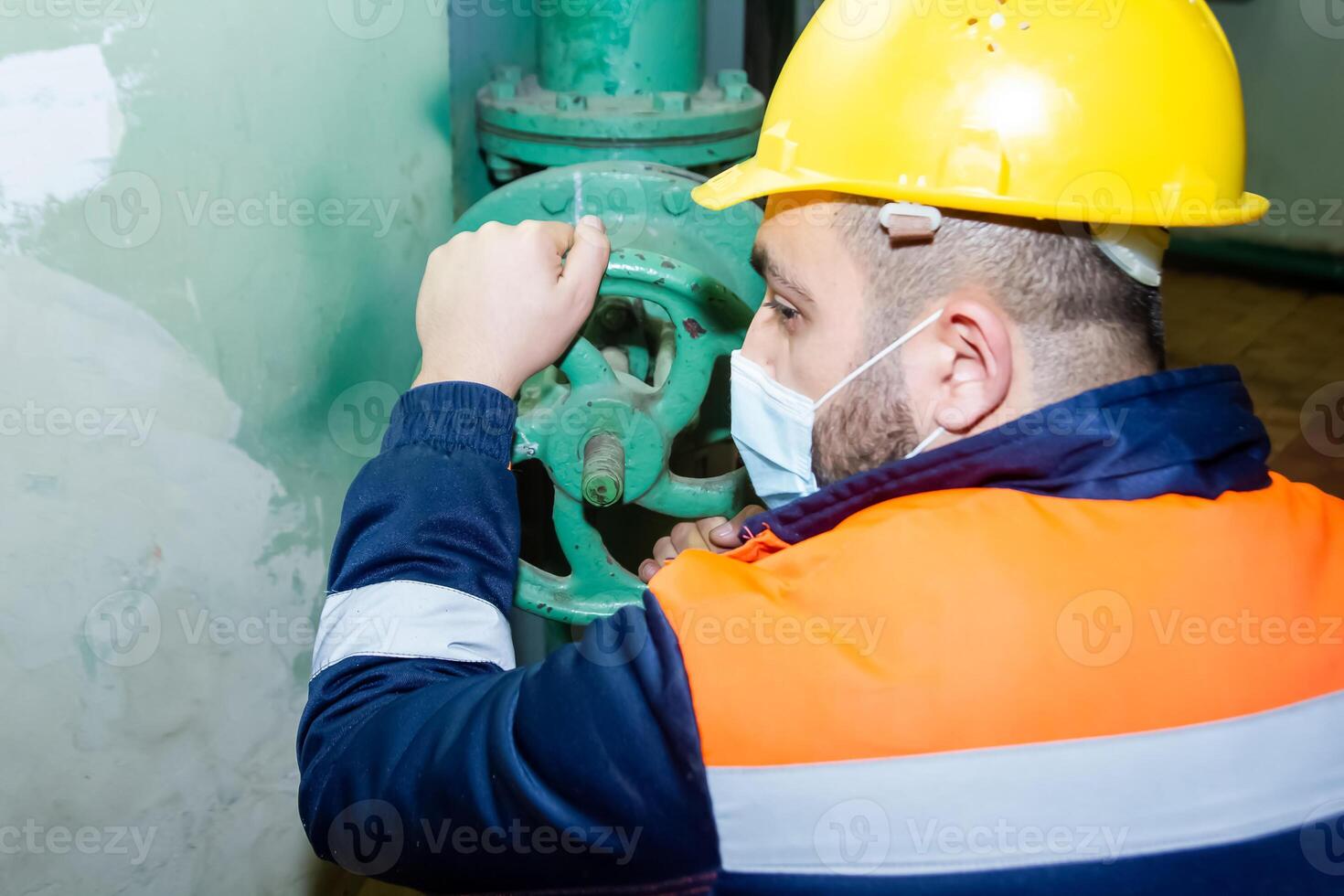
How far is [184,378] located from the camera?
1217 millimetres

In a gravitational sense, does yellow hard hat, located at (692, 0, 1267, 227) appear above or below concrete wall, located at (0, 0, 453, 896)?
above

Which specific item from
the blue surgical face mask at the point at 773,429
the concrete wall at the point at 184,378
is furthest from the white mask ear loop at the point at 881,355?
the concrete wall at the point at 184,378

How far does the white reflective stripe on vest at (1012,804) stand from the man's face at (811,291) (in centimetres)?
37

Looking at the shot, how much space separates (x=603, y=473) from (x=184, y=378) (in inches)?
17.7

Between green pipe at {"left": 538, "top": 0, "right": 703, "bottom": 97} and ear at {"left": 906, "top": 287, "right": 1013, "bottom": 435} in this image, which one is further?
green pipe at {"left": 538, "top": 0, "right": 703, "bottom": 97}

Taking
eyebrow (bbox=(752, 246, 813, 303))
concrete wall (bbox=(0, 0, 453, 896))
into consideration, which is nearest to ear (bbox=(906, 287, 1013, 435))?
eyebrow (bbox=(752, 246, 813, 303))

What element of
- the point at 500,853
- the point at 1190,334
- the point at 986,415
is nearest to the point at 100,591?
the point at 500,853

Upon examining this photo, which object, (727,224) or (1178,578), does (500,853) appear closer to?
(1178,578)

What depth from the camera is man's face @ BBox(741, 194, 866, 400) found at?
3.23 ft

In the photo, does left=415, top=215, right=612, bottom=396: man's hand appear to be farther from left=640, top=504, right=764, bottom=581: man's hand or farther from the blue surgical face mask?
left=640, top=504, right=764, bottom=581: man's hand

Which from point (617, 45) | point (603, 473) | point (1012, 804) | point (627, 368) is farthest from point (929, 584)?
point (617, 45)

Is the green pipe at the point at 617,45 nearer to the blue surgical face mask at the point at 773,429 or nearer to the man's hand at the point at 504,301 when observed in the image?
the man's hand at the point at 504,301

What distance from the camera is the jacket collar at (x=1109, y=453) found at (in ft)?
2.74

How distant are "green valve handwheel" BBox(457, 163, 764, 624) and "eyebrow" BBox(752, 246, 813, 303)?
175mm
